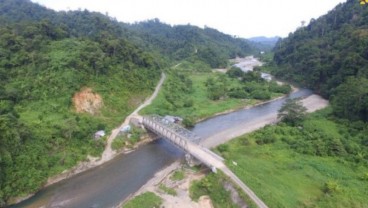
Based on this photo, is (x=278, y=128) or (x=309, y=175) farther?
(x=278, y=128)

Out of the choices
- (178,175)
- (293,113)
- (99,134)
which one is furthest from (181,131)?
(293,113)

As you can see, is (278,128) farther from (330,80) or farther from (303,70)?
(303,70)

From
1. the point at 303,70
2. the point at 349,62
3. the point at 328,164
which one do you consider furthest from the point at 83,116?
the point at 303,70

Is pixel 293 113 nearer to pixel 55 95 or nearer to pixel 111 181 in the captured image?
pixel 111 181

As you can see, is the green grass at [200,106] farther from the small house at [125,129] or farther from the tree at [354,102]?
the tree at [354,102]

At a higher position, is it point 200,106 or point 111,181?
point 200,106
